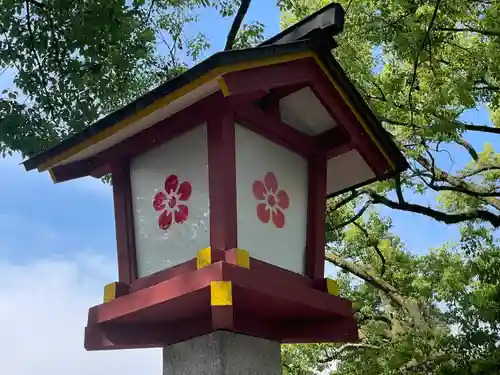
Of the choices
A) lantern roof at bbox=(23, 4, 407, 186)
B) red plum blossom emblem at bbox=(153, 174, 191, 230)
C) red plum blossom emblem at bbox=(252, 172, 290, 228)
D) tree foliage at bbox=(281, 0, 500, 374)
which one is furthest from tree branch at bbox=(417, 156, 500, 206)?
red plum blossom emblem at bbox=(153, 174, 191, 230)

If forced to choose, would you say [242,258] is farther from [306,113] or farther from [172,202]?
[306,113]

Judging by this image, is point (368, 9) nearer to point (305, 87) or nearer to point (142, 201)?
point (305, 87)

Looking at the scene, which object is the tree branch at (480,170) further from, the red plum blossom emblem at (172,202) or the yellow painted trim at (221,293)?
the yellow painted trim at (221,293)

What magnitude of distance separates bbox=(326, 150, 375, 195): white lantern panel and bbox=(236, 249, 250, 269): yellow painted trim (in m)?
1.24

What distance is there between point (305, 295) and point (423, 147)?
15.6 ft

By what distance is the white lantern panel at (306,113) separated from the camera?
335 cm

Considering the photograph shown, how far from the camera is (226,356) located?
290 centimetres

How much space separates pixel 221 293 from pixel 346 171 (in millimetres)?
1668

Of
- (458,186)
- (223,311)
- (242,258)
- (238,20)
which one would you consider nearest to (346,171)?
(242,258)

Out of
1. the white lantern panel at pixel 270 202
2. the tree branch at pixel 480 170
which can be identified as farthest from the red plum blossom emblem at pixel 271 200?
the tree branch at pixel 480 170

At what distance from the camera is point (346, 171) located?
393 cm

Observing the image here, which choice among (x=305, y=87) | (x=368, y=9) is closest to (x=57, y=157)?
(x=305, y=87)

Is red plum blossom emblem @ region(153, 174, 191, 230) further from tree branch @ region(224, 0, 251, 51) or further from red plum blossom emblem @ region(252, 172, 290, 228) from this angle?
tree branch @ region(224, 0, 251, 51)

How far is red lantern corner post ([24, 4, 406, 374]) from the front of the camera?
2.81 meters
